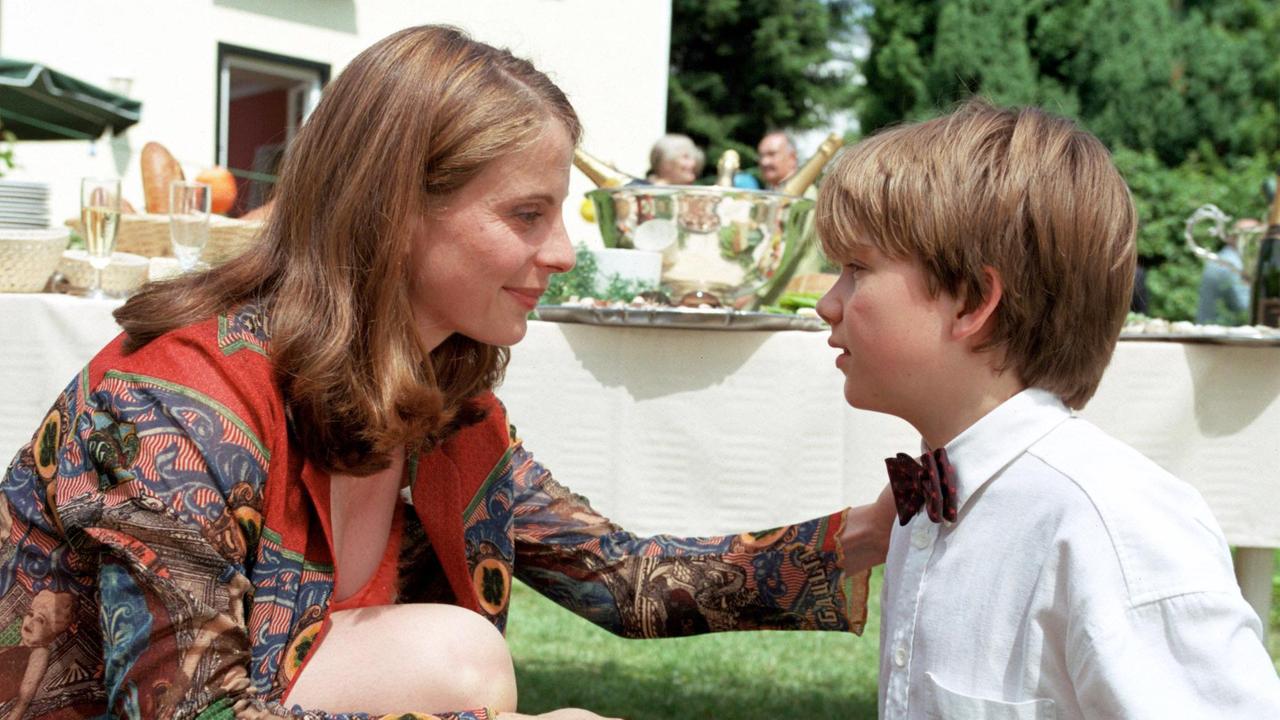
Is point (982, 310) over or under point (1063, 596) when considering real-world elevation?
over

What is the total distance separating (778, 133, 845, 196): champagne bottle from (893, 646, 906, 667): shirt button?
1.19 m

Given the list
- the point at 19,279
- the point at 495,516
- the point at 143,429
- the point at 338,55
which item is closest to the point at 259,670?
the point at 143,429

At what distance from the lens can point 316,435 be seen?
1568 mm

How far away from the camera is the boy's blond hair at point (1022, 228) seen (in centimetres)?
147

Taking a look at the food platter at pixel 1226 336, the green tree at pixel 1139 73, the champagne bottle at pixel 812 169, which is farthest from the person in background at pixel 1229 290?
the green tree at pixel 1139 73

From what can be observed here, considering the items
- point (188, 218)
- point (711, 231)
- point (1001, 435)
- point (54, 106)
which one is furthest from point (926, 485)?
point (54, 106)

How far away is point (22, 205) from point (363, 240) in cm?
120

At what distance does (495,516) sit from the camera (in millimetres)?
1908

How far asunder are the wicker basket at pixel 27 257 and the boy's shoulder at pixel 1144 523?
1.70 m

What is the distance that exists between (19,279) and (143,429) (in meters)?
0.99

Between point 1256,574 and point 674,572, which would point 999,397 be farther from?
point 1256,574

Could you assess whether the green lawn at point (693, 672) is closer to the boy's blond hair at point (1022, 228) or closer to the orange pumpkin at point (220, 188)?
the orange pumpkin at point (220, 188)

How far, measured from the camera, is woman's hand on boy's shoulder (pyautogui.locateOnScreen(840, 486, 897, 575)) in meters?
1.84

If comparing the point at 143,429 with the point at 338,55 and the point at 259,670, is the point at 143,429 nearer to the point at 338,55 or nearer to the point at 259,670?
the point at 259,670
